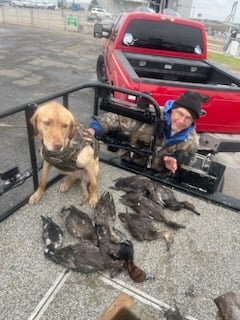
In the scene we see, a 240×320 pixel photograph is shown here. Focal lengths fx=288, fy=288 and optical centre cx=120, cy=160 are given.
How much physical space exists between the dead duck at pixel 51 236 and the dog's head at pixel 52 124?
0.69 m

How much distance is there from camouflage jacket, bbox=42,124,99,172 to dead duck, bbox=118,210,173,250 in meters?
0.70

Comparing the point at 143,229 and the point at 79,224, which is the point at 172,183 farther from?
the point at 79,224

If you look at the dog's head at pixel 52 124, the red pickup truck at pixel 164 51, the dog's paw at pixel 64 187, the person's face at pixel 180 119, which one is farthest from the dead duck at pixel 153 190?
the red pickup truck at pixel 164 51

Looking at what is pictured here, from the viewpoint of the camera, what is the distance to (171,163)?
10.3ft

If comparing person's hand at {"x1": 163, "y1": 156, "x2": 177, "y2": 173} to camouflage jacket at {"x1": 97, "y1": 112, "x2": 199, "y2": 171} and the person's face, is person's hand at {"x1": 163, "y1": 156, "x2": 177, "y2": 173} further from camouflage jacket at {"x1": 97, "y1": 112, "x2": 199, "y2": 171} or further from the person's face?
the person's face

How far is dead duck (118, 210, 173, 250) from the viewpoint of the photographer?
2.53 m

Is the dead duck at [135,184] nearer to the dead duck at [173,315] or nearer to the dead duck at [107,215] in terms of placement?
the dead duck at [107,215]

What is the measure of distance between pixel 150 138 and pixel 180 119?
604 mm

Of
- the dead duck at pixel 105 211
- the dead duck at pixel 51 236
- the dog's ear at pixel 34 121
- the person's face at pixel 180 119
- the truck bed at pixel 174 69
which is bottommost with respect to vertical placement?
the dead duck at pixel 51 236

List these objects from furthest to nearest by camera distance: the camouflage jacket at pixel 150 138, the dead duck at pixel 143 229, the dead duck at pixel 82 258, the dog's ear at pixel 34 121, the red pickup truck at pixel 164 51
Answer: the red pickup truck at pixel 164 51 → the camouflage jacket at pixel 150 138 → the dead duck at pixel 143 229 → the dog's ear at pixel 34 121 → the dead duck at pixel 82 258

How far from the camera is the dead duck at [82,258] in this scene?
7.07ft

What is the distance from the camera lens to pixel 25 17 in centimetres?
2972

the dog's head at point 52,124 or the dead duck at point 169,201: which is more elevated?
the dog's head at point 52,124

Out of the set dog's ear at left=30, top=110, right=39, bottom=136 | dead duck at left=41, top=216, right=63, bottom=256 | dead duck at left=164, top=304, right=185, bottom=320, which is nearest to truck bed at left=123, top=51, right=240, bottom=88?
dog's ear at left=30, top=110, right=39, bottom=136
